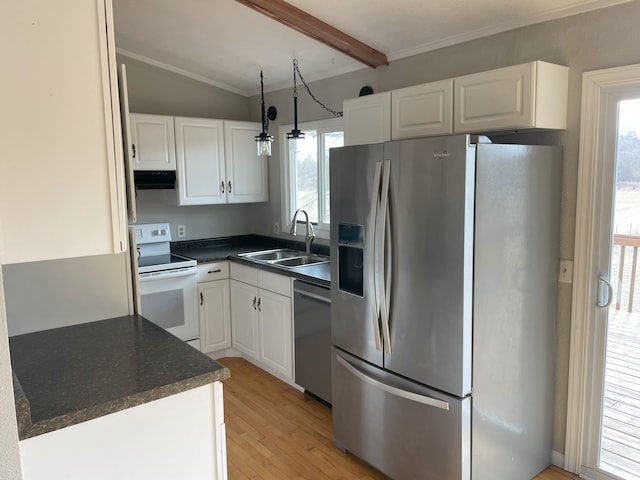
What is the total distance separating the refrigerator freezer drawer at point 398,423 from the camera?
212cm

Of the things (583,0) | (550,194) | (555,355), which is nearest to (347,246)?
(550,194)

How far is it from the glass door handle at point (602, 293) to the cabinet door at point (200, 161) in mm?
3051

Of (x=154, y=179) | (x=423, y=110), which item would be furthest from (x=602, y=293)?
(x=154, y=179)

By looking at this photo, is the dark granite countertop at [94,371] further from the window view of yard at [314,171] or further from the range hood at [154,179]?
the window view of yard at [314,171]

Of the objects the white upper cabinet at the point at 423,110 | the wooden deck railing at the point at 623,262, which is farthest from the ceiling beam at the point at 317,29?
the wooden deck railing at the point at 623,262

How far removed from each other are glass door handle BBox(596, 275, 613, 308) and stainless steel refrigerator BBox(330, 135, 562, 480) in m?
0.20

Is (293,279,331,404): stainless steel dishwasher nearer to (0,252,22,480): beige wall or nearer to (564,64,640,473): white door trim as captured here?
(564,64,640,473): white door trim

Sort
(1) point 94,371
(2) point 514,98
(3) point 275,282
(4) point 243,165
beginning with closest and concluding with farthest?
(1) point 94,371, (2) point 514,98, (3) point 275,282, (4) point 243,165

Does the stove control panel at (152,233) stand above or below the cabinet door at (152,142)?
below

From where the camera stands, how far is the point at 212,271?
13.1 feet

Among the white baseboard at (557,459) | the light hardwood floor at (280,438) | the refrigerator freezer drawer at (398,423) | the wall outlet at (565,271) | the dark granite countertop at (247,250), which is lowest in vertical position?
the light hardwood floor at (280,438)

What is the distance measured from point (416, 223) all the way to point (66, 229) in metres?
1.38

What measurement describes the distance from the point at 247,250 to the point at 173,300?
2.70 feet

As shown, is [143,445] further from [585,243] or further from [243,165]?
[243,165]
